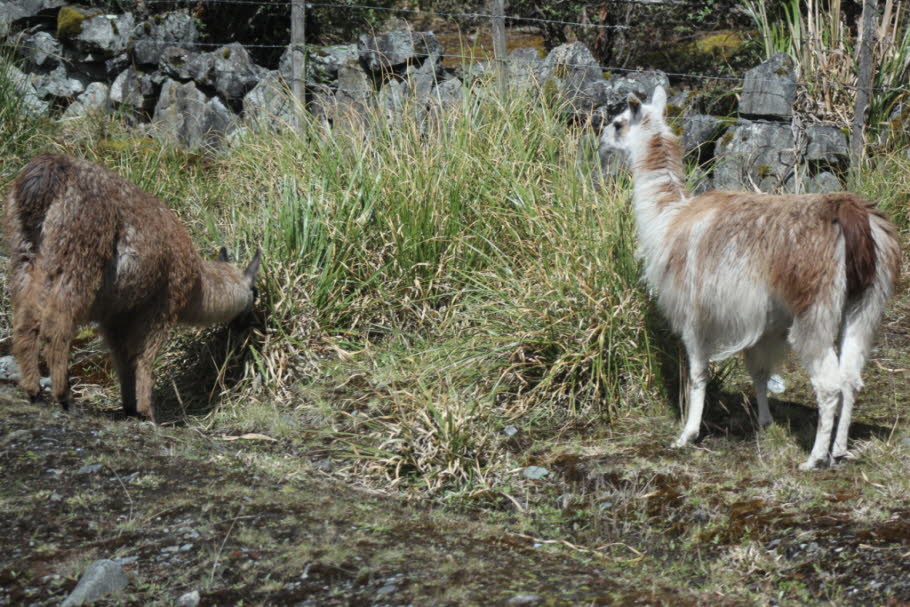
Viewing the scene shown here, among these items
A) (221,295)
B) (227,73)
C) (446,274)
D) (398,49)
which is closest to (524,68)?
(398,49)

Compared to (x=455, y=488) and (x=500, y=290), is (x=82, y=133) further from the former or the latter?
(x=455, y=488)

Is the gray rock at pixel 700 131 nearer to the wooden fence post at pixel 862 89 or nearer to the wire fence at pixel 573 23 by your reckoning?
the wire fence at pixel 573 23

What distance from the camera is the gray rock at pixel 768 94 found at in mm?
8750

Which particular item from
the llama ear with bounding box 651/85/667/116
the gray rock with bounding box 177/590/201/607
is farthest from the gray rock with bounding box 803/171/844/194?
the gray rock with bounding box 177/590/201/607

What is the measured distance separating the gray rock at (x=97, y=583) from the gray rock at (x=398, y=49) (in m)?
6.32

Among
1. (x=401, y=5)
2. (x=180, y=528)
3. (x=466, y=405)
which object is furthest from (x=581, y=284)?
(x=401, y=5)

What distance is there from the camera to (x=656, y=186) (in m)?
5.78

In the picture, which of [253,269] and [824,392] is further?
[253,269]

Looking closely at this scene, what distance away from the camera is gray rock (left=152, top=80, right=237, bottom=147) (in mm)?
9636

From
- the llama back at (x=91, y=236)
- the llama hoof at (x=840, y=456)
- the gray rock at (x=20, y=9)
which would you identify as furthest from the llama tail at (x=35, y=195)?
the gray rock at (x=20, y=9)

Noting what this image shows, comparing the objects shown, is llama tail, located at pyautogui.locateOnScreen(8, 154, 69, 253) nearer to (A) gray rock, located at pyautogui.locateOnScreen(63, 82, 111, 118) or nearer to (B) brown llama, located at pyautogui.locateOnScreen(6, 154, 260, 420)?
(B) brown llama, located at pyautogui.locateOnScreen(6, 154, 260, 420)

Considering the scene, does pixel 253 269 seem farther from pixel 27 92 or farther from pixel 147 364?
pixel 27 92

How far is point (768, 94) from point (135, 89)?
6.18 metres

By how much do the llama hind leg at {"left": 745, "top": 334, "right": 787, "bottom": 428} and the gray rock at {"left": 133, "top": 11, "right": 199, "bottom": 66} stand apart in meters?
7.10
